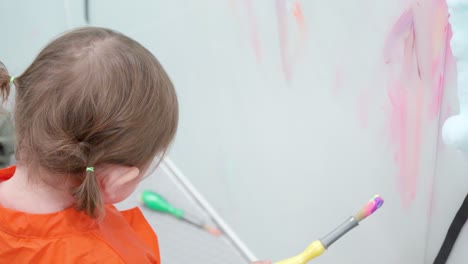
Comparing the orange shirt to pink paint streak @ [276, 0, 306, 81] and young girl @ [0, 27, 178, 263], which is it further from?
pink paint streak @ [276, 0, 306, 81]

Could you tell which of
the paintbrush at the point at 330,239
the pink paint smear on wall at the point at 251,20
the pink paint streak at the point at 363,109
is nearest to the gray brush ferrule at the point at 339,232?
the paintbrush at the point at 330,239

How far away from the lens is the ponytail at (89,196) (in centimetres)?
77

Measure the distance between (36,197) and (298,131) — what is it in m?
0.49

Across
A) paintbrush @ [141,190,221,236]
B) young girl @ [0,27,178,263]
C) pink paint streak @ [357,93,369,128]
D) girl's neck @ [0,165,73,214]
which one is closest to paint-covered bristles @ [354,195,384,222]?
pink paint streak @ [357,93,369,128]

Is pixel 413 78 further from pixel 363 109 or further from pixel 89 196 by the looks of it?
pixel 89 196

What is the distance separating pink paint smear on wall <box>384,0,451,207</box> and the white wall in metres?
0.01

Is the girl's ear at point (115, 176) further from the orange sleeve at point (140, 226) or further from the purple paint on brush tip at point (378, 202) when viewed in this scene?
the purple paint on brush tip at point (378, 202)

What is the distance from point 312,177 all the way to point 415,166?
0.29 metres

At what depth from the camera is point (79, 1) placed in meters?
1.81

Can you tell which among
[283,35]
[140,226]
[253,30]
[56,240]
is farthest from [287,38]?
[56,240]

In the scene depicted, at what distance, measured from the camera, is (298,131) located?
1106 millimetres

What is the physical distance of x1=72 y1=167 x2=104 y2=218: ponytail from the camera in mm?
766

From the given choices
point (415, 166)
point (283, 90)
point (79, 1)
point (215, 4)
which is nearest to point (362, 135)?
point (415, 166)

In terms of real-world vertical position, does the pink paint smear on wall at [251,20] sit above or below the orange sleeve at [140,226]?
above
